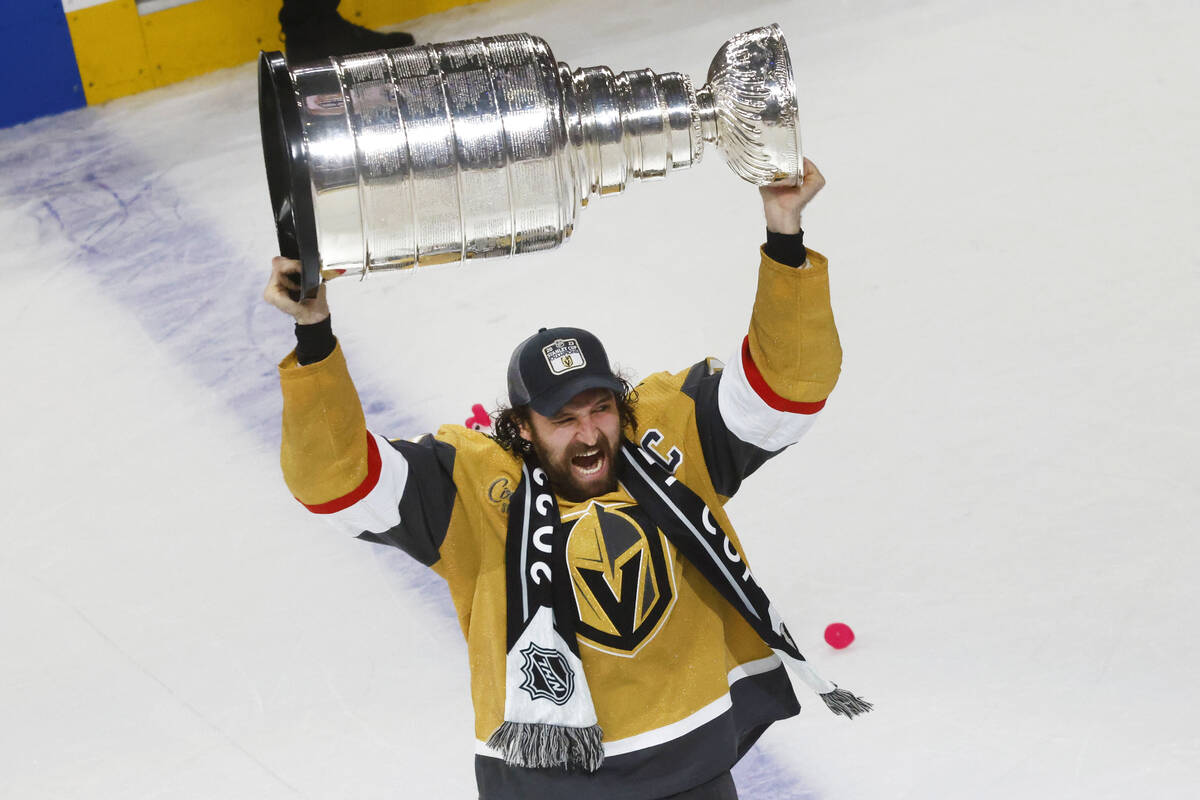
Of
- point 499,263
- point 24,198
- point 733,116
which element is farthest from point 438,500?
point 24,198

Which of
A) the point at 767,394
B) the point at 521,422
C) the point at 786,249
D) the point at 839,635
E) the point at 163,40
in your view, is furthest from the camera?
the point at 163,40

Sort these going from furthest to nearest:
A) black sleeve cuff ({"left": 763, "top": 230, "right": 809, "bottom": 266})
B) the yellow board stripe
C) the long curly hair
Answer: the yellow board stripe < the long curly hair < black sleeve cuff ({"left": 763, "top": 230, "right": 809, "bottom": 266})

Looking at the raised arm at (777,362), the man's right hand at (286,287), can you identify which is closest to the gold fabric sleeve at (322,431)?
the man's right hand at (286,287)

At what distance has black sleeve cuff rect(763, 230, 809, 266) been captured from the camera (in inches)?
89.4

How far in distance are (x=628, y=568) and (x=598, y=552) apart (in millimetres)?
54

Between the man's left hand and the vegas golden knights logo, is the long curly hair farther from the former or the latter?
the man's left hand

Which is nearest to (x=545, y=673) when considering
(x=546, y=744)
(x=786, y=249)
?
(x=546, y=744)

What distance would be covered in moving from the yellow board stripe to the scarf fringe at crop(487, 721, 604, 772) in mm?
3710

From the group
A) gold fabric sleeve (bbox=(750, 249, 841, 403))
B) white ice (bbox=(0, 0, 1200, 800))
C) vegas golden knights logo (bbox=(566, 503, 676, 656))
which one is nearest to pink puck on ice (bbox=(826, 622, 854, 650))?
white ice (bbox=(0, 0, 1200, 800))

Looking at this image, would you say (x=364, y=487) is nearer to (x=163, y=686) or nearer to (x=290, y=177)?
(x=290, y=177)

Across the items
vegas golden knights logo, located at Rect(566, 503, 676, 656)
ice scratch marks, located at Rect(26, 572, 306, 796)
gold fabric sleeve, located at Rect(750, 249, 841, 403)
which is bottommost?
ice scratch marks, located at Rect(26, 572, 306, 796)

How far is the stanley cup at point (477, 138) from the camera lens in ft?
6.07

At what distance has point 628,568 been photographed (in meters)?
2.47

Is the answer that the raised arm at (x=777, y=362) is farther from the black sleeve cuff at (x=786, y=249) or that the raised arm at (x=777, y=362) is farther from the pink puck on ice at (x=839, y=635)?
the pink puck on ice at (x=839, y=635)
